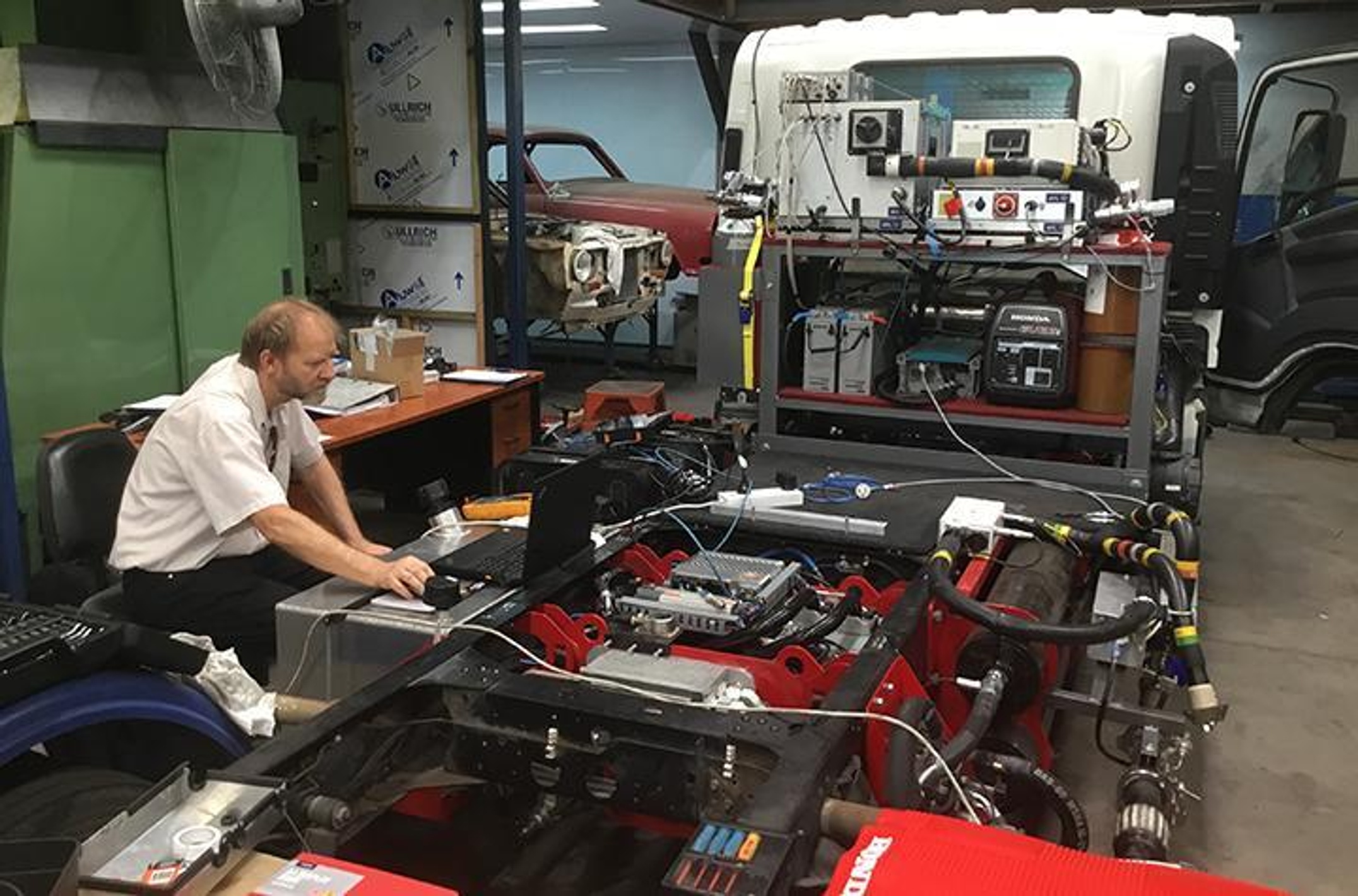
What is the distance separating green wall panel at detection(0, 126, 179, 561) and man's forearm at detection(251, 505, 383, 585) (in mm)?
1769

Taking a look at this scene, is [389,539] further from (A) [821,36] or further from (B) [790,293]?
(A) [821,36]

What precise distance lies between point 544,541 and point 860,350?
1818 millimetres

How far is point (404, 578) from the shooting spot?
2459 mm

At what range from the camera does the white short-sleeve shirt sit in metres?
2.74

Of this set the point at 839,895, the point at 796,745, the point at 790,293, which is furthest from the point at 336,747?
the point at 790,293

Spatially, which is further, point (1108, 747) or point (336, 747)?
point (1108, 747)

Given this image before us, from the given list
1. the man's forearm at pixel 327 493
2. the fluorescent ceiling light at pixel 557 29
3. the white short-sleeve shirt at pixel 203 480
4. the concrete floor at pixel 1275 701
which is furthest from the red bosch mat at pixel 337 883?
the fluorescent ceiling light at pixel 557 29

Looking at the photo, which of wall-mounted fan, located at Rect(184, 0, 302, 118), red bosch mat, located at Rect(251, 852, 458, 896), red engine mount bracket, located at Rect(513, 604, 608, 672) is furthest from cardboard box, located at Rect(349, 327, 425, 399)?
red bosch mat, located at Rect(251, 852, 458, 896)

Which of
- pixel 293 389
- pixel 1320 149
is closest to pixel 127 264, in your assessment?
pixel 293 389

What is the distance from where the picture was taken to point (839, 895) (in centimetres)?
131

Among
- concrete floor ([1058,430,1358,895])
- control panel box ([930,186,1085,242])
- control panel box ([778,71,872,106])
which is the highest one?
control panel box ([778,71,872,106])

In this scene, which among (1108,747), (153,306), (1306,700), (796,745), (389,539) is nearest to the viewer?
(796,745)

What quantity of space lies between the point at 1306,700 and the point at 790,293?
215 cm

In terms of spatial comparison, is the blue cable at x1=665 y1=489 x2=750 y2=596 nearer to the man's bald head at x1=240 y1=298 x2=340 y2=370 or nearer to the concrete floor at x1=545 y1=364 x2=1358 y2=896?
the man's bald head at x1=240 y1=298 x2=340 y2=370
